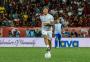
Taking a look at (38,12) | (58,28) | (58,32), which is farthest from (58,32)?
(38,12)

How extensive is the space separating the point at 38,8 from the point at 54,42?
564 cm

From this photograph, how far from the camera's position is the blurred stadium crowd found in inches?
1324

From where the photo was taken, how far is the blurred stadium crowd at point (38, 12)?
33625mm

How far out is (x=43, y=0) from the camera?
37.0 metres

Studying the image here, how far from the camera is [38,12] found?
35562 mm
